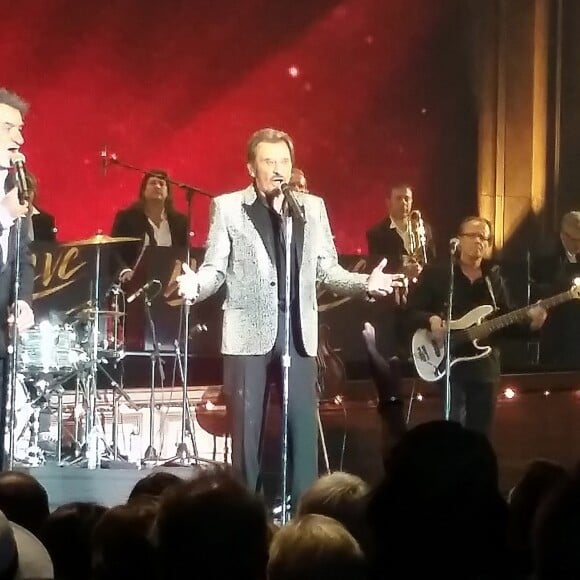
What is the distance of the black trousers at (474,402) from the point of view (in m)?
6.47

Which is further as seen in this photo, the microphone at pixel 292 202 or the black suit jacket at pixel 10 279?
the black suit jacket at pixel 10 279

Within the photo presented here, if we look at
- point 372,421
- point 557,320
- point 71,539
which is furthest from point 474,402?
point 71,539

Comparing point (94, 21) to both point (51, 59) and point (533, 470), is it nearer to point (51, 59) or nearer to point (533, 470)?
point (51, 59)

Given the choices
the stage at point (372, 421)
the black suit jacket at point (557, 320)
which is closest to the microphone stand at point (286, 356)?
the stage at point (372, 421)

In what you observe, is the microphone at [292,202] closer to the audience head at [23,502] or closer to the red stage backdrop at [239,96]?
the audience head at [23,502]

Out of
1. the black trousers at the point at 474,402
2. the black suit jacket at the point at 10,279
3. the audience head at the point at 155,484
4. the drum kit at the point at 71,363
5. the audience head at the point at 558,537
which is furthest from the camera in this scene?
the drum kit at the point at 71,363

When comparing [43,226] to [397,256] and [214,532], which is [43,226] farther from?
[214,532]

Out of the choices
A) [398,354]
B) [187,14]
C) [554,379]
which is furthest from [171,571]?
[187,14]

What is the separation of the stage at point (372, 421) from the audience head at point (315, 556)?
5.01 m

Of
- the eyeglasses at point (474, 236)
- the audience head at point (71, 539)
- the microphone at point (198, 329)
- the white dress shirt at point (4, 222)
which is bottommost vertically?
the audience head at point (71, 539)

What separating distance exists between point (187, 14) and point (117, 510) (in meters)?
7.74

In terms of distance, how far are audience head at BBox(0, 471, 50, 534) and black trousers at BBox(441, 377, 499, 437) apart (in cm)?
406

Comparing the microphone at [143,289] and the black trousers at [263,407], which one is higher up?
the microphone at [143,289]

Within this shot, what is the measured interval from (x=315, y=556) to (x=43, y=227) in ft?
21.8
